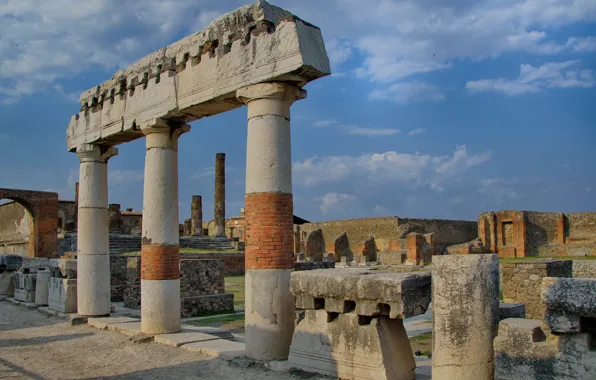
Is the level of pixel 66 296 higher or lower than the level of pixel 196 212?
lower

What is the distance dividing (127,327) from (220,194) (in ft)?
91.4

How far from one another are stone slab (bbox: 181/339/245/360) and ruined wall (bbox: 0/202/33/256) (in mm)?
29527

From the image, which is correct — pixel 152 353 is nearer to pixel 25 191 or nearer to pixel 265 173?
pixel 265 173

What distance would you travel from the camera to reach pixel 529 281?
408 inches

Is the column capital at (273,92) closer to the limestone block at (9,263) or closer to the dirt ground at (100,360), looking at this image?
the dirt ground at (100,360)

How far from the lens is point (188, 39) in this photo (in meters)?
9.12

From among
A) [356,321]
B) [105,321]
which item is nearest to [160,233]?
[105,321]

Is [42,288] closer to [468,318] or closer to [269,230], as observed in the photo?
[269,230]

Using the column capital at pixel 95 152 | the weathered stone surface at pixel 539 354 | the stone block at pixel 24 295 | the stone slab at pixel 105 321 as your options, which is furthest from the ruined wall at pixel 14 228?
the weathered stone surface at pixel 539 354

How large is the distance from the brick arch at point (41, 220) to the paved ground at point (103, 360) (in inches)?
801

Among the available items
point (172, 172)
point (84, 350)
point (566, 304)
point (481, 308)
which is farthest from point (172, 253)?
point (566, 304)

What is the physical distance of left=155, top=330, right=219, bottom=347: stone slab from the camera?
29.2 feet

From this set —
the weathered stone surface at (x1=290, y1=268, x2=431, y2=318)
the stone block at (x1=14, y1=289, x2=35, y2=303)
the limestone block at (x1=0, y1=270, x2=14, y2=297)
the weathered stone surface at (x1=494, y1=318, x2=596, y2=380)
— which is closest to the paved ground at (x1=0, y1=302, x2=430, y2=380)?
the weathered stone surface at (x1=290, y1=268, x2=431, y2=318)

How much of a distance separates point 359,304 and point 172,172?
16.6 ft
